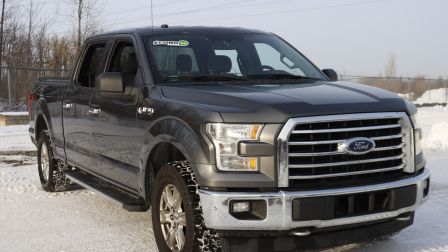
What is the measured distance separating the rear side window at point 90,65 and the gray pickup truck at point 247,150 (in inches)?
30.1

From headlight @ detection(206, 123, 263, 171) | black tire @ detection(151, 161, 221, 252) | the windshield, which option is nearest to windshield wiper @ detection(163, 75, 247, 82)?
the windshield

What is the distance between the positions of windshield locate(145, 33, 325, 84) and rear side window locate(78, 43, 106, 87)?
1.11 meters

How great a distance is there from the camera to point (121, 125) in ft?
15.7

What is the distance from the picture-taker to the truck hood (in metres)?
3.51

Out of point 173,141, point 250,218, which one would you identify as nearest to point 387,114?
point 250,218

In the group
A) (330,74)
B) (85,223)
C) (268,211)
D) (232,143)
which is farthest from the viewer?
(330,74)

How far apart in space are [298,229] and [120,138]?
200 cm

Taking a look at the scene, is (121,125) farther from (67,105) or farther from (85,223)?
(67,105)

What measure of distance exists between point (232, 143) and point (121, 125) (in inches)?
63.1

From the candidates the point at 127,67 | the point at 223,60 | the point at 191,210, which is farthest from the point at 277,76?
the point at 191,210

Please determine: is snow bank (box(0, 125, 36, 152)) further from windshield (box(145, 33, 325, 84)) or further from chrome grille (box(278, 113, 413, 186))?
chrome grille (box(278, 113, 413, 186))

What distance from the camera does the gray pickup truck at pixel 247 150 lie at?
3463mm

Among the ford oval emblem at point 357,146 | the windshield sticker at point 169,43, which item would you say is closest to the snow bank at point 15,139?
the windshield sticker at point 169,43

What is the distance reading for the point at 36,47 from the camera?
26125 mm
